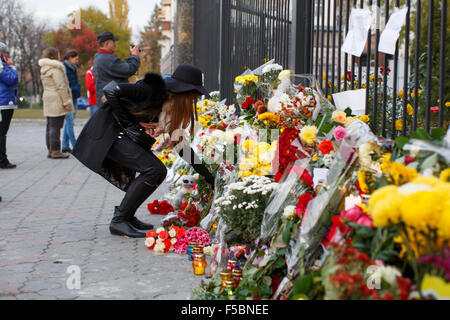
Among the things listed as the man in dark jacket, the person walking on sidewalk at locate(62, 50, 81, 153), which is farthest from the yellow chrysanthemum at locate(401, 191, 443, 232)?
the person walking on sidewalk at locate(62, 50, 81, 153)

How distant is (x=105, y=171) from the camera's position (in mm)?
5145

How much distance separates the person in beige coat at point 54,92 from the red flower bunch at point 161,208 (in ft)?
17.5

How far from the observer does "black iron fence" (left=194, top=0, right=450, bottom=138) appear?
3260mm

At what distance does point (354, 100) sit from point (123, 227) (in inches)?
88.9

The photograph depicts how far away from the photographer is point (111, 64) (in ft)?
29.5

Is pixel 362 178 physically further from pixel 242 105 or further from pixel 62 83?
pixel 62 83

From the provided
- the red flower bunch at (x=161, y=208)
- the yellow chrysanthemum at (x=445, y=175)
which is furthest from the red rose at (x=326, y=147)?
the red flower bunch at (x=161, y=208)

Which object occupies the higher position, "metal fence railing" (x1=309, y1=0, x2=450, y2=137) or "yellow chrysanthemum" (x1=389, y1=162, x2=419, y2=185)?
"metal fence railing" (x1=309, y1=0, x2=450, y2=137)

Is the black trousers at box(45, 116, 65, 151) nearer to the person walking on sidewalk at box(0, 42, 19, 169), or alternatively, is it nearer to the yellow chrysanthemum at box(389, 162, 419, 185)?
the person walking on sidewalk at box(0, 42, 19, 169)

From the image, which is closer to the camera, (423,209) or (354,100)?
(423,209)

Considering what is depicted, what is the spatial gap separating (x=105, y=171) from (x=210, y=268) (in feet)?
5.88

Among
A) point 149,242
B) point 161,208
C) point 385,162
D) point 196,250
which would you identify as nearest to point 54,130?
point 161,208

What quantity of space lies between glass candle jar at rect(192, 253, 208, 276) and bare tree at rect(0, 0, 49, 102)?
43881mm

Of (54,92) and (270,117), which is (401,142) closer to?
(270,117)
